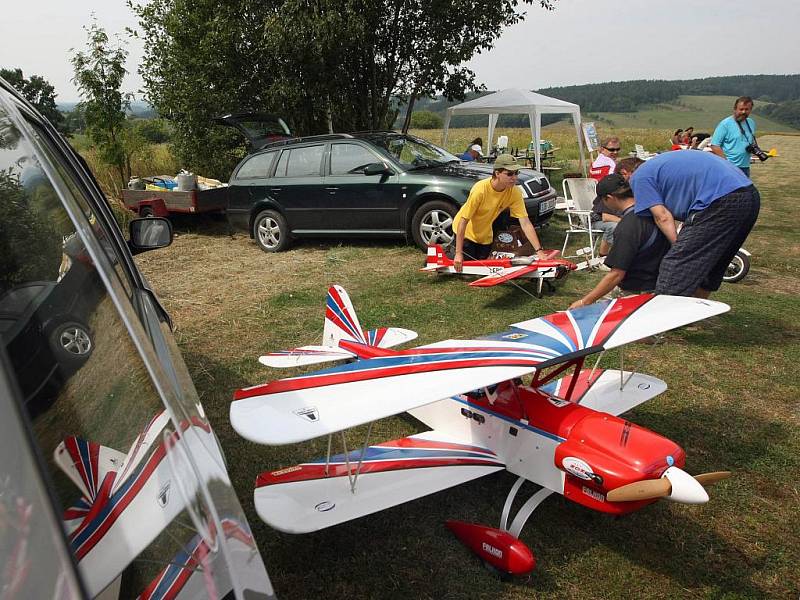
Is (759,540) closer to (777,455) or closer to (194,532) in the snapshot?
(777,455)

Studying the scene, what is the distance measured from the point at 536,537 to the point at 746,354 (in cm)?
311

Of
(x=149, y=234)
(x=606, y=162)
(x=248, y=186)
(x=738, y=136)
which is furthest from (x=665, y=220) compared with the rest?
(x=248, y=186)

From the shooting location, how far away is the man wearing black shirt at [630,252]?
4198mm

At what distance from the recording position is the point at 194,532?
102 centimetres

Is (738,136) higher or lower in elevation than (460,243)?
higher

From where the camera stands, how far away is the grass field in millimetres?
2555

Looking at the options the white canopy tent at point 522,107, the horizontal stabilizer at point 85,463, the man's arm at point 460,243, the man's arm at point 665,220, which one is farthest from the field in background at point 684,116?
the horizontal stabilizer at point 85,463

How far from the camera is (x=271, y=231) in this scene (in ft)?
30.4

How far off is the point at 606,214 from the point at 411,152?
11.1ft

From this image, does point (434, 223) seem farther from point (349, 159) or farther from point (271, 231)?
point (271, 231)

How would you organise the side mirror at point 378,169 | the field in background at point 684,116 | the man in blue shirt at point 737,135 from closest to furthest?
the man in blue shirt at point 737,135
the side mirror at point 378,169
the field in background at point 684,116

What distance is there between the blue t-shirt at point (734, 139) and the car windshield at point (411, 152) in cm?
384

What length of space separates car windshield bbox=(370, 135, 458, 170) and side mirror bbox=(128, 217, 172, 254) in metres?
5.40

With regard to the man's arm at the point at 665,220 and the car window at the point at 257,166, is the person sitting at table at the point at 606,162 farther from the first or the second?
the car window at the point at 257,166
